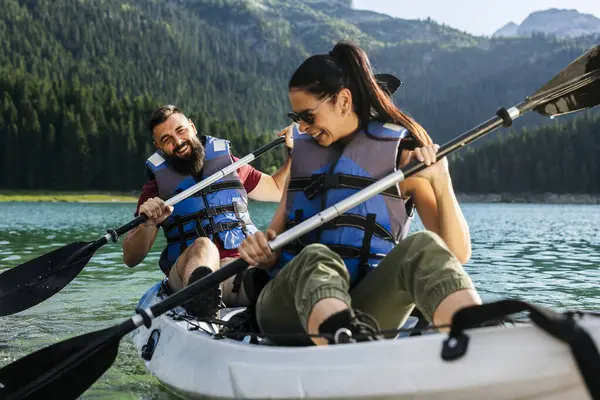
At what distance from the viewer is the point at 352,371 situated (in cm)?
275

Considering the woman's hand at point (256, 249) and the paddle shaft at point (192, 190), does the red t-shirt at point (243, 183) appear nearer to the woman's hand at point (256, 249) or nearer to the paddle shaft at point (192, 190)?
the paddle shaft at point (192, 190)

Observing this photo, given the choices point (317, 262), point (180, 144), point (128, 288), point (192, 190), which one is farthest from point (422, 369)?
point (128, 288)

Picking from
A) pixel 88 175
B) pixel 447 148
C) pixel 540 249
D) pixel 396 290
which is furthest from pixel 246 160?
pixel 88 175

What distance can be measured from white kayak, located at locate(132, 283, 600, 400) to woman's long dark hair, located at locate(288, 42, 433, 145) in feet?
4.60

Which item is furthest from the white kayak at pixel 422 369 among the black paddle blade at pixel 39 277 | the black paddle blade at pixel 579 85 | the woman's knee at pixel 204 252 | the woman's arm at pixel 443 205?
the black paddle blade at pixel 39 277

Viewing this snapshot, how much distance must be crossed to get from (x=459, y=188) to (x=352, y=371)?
4692 inches

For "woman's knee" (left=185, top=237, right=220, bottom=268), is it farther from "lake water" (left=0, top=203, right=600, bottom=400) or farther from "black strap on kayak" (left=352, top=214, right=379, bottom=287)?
"black strap on kayak" (left=352, top=214, right=379, bottom=287)

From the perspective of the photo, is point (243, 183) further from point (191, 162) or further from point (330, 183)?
point (330, 183)

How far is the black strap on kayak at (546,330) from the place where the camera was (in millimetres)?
2340

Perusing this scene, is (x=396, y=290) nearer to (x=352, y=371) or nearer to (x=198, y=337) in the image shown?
(x=352, y=371)

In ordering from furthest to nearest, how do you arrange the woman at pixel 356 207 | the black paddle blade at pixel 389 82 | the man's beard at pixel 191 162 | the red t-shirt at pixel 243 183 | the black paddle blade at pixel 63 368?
1. the red t-shirt at pixel 243 183
2. the man's beard at pixel 191 162
3. the black paddle blade at pixel 389 82
4. the black paddle blade at pixel 63 368
5. the woman at pixel 356 207

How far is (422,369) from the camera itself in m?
2.63

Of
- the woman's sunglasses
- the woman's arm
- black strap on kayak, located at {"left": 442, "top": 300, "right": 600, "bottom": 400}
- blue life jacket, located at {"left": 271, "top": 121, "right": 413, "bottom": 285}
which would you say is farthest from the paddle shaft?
black strap on kayak, located at {"left": 442, "top": 300, "right": 600, "bottom": 400}

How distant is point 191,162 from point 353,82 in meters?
2.86
